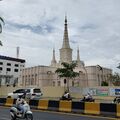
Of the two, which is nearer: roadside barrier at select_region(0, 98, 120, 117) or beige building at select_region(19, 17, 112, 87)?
roadside barrier at select_region(0, 98, 120, 117)

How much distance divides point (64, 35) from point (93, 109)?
4647 inches

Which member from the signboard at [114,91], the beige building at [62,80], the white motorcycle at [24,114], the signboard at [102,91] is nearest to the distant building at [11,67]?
the beige building at [62,80]

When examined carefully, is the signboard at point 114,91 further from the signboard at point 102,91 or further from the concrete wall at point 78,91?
the signboard at point 102,91

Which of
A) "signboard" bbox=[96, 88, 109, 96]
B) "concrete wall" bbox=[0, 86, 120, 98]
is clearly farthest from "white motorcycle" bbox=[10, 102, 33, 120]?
"signboard" bbox=[96, 88, 109, 96]

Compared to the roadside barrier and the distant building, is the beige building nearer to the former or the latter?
the distant building

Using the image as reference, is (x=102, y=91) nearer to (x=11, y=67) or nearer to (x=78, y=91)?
(x=78, y=91)

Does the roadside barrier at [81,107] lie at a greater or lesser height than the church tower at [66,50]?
lesser

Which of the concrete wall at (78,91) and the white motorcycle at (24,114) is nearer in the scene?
the white motorcycle at (24,114)

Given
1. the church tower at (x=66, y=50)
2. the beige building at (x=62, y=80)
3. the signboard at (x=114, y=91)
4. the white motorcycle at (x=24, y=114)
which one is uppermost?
the church tower at (x=66, y=50)

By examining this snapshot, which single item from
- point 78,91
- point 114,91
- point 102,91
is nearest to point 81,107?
point 114,91

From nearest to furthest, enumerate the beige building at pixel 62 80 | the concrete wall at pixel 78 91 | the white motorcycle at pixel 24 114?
1. the white motorcycle at pixel 24 114
2. the concrete wall at pixel 78 91
3. the beige building at pixel 62 80

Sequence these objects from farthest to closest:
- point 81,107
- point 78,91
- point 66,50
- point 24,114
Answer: point 66,50 → point 78,91 → point 81,107 → point 24,114

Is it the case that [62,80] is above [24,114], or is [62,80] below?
above

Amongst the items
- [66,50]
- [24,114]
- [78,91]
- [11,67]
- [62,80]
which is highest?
[66,50]
